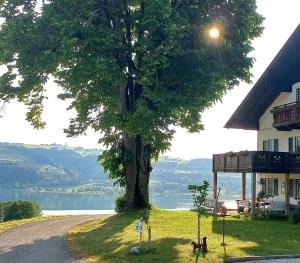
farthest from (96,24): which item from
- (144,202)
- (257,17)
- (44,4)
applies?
(144,202)

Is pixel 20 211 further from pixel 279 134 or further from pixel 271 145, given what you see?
pixel 279 134

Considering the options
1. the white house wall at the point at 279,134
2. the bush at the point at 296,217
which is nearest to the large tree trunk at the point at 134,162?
the bush at the point at 296,217

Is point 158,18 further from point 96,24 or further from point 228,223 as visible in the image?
point 228,223

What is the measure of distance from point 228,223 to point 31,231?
11.7 meters

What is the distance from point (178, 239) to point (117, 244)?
298cm

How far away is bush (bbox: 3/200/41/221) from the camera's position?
36.7m

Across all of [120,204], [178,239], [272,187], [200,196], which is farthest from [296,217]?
[200,196]

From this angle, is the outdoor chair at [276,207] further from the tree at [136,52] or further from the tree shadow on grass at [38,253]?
the tree shadow on grass at [38,253]

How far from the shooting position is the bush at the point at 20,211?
120ft

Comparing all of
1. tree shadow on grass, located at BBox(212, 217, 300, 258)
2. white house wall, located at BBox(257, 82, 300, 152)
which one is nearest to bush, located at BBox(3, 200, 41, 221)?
tree shadow on grass, located at BBox(212, 217, 300, 258)

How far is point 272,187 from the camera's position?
4078 centimetres

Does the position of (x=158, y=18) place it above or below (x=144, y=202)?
above

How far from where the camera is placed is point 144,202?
35.2 metres

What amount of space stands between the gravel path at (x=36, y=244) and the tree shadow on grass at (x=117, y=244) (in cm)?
73
